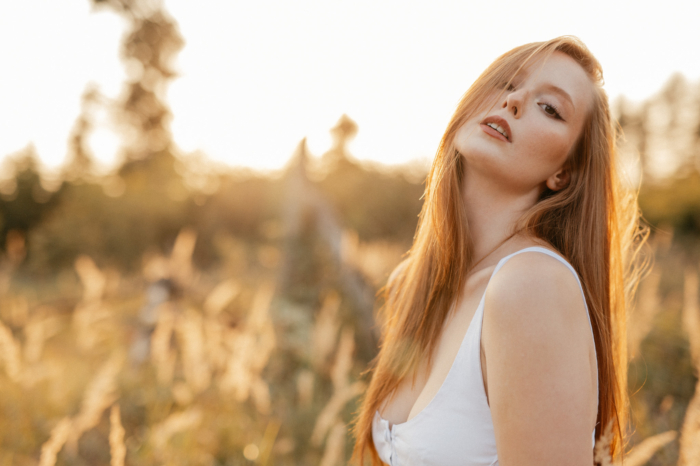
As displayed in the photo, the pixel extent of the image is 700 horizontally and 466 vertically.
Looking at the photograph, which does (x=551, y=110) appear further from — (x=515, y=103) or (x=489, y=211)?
(x=489, y=211)

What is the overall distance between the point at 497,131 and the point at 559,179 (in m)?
0.30

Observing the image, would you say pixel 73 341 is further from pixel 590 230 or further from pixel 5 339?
pixel 590 230

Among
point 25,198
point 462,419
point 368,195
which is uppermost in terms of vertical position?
point 462,419

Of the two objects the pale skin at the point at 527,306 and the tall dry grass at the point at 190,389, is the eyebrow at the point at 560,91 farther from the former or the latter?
the tall dry grass at the point at 190,389

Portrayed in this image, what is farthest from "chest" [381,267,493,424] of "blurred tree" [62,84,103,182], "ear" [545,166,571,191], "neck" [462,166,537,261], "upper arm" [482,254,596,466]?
"blurred tree" [62,84,103,182]

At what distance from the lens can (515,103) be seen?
1.31 metres

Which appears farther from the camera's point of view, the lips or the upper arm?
the lips

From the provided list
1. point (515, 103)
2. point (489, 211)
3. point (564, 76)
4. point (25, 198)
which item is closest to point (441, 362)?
point (489, 211)

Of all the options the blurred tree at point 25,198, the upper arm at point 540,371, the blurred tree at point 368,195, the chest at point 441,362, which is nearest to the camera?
the upper arm at point 540,371

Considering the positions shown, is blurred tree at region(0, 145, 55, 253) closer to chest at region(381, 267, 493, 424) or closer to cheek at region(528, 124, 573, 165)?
chest at region(381, 267, 493, 424)

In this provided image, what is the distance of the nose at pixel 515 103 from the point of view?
1.30 m

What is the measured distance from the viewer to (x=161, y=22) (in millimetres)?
10297

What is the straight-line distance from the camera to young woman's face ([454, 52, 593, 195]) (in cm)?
130

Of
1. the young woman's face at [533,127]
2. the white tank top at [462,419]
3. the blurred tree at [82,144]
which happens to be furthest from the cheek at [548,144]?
the blurred tree at [82,144]
